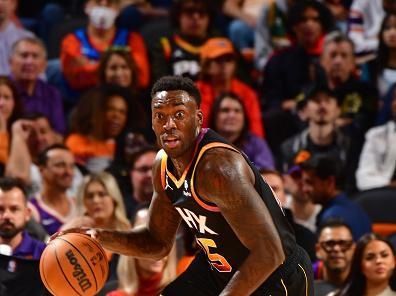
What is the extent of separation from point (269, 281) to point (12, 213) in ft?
8.15

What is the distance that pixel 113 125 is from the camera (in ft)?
27.1

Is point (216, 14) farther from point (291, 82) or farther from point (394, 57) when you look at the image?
point (394, 57)

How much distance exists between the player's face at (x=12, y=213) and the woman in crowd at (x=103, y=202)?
1.82 feet

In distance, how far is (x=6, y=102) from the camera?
8.03 m

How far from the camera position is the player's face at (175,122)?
443 centimetres

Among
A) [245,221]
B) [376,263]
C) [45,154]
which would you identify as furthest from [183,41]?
[245,221]

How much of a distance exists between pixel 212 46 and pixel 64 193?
1.96 m

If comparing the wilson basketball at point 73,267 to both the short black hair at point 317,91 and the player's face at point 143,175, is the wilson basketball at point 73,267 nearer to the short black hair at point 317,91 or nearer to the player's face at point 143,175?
the player's face at point 143,175

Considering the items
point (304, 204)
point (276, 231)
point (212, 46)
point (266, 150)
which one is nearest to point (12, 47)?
point (212, 46)

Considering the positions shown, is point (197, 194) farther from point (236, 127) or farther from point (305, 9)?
point (305, 9)

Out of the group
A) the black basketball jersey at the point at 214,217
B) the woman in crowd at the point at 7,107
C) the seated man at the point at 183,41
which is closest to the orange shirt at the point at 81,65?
the seated man at the point at 183,41

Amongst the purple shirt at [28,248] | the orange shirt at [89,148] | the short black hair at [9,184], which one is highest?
the short black hair at [9,184]

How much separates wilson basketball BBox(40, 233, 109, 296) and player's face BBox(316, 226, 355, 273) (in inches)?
90.4

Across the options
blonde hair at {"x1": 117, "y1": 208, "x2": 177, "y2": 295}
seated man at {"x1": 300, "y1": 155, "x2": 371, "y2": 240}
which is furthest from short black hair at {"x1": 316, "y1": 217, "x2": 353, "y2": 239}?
blonde hair at {"x1": 117, "y1": 208, "x2": 177, "y2": 295}
